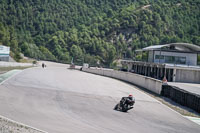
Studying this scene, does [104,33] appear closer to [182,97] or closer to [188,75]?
[188,75]

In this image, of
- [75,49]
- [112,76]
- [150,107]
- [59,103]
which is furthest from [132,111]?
[75,49]

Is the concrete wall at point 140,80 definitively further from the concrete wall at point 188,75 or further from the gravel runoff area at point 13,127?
the gravel runoff area at point 13,127

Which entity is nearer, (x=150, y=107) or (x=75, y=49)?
(x=150, y=107)

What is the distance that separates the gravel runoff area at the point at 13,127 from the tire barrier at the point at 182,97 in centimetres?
1335

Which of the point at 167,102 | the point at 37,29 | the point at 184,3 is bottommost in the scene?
the point at 167,102

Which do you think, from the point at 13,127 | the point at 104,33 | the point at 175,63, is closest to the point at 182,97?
the point at 13,127

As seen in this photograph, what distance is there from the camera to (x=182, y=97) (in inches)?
923

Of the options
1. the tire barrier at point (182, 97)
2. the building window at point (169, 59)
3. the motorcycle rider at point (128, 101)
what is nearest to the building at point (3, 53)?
the building window at point (169, 59)

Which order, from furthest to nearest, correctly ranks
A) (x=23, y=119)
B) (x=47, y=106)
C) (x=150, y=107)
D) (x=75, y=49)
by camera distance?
(x=75, y=49)
(x=150, y=107)
(x=47, y=106)
(x=23, y=119)

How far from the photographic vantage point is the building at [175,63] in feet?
170

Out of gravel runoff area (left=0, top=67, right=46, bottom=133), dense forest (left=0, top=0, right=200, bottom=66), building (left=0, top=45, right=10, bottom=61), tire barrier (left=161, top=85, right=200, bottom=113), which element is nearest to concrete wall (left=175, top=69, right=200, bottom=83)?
tire barrier (left=161, top=85, right=200, bottom=113)

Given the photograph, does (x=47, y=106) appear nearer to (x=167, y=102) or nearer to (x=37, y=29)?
(x=167, y=102)

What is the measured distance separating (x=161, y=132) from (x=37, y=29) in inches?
7241

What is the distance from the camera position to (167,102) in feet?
81.9
